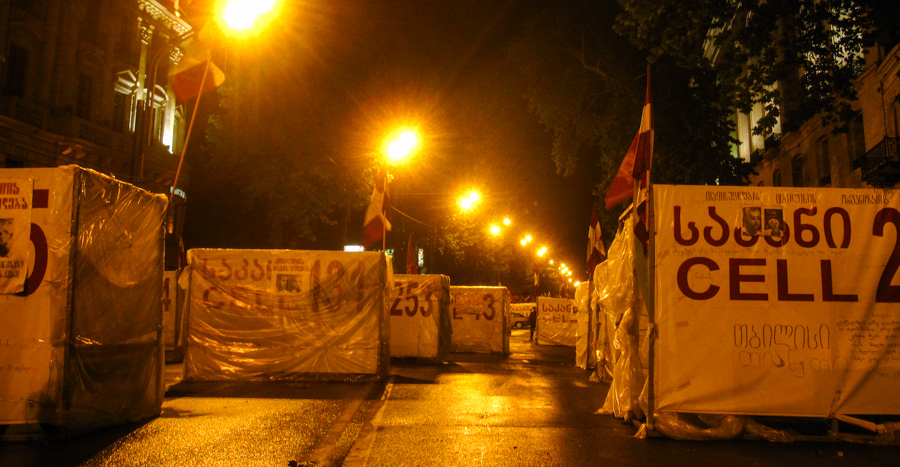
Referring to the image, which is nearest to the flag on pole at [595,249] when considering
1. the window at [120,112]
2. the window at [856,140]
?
the window at [856,140]

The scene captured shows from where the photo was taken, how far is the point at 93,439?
6.30 m

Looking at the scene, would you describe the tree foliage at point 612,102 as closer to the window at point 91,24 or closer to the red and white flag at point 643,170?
the red and white flag at point 643,170

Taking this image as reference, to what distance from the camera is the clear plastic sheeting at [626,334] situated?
722 cm

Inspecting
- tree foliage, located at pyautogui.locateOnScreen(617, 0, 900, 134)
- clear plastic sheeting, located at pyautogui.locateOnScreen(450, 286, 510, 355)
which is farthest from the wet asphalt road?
clear plastic sheeting, located at pyautogui.locateOnScreen(450, 286, 510, 355)

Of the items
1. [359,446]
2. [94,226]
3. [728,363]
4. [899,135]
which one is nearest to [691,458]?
[728,363]

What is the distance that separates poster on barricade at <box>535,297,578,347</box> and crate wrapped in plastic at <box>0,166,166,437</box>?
1973 cm

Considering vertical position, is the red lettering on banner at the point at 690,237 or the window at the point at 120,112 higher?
the window at the point at 120,112

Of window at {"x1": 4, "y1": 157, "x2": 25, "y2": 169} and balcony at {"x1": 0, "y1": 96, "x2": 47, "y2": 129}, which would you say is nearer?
balcony at {"x1": 0, "y1": 96, "x2": 47, "y2": 129}

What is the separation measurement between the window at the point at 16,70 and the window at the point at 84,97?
274 cm

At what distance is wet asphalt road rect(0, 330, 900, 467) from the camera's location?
563 centimetres

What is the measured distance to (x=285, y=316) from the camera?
1148 cm

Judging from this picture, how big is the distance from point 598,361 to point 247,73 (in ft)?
61.8

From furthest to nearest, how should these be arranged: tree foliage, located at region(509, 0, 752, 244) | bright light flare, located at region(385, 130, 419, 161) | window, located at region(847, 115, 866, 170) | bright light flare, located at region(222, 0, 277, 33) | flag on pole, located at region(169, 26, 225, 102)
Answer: window, located at region(847, 115, 866, 170), tree foliage, located at region(509, 0, 752, 244), bright light flare, located at region(385, 130, 419, 161), flag on pole, located at region(169, 26, 225, 102), bright light flare, located at region(222, 0, 277, 33)

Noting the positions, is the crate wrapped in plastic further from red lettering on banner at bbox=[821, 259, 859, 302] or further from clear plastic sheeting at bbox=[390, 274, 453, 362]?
clear plastic sheeting at bbox=[390, 274, 453, 362]
